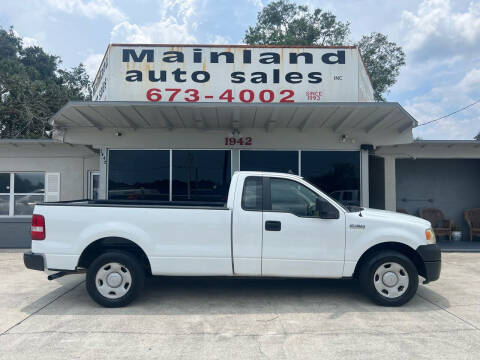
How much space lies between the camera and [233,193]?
5523 mm

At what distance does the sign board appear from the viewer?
9.39 meters

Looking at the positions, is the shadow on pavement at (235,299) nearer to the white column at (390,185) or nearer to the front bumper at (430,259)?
the front bumper at (430,259)

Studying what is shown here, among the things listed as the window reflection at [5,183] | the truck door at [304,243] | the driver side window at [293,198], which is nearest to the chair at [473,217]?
the truck door at [304,243]

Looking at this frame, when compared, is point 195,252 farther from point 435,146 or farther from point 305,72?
point 435,146

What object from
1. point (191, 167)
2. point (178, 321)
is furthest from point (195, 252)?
point (191, 167)

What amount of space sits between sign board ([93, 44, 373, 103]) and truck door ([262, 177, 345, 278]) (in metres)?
4.79

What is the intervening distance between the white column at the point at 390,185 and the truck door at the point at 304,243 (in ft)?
21.8

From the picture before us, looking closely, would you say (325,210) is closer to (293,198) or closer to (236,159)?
(293,198)

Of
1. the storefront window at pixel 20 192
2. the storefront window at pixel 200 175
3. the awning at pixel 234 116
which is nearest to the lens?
the awning at pixel 234 116

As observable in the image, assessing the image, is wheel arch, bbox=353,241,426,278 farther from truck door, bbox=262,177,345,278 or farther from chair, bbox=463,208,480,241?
chair, bbox=463,208,480,241

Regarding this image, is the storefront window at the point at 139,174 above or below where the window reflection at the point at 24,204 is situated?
above

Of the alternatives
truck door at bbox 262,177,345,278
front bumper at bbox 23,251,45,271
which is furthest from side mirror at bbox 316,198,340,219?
front bumper at bbox 23,251,45,271

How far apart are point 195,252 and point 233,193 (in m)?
1.00

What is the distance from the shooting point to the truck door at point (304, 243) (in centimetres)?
535
